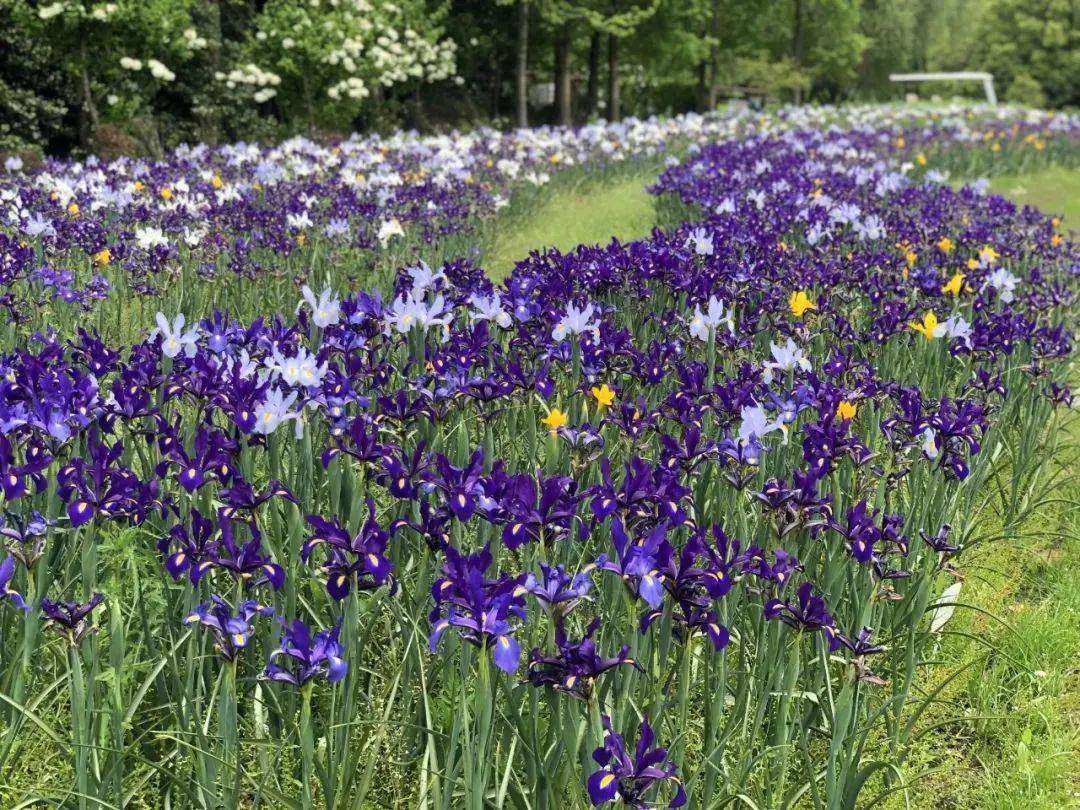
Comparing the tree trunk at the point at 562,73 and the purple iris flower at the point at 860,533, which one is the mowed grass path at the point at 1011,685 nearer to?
the purple iris flower at the point at 860,533

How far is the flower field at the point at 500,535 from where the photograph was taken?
2250 millimetres

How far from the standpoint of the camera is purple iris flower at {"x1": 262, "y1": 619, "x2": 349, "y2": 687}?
2.09 m

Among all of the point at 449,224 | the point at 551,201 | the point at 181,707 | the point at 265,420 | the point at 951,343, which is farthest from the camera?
the point at 551,201

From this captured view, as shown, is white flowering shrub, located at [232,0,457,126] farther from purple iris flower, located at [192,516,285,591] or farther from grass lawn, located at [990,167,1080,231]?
purple iris flower, located at [192,516,285,591]

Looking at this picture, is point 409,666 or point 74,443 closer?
point 409,666

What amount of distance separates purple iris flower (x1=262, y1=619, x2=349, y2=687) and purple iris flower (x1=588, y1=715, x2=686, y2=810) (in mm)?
571

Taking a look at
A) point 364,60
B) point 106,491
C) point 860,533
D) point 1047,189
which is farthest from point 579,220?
point 106,491

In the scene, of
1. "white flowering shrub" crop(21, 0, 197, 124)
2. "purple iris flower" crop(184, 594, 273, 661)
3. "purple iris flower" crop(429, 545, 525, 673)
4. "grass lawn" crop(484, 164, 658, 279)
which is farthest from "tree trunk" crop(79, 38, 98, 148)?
"purple iris flower" crop(429, 545, 525, 673)

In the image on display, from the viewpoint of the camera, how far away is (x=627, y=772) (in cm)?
193

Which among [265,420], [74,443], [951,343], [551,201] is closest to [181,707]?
[265,420]

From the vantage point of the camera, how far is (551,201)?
44.2 ft

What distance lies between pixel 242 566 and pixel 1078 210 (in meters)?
15.3

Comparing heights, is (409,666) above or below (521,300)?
below

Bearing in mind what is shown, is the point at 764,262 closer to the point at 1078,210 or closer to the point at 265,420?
the point at 265,420
